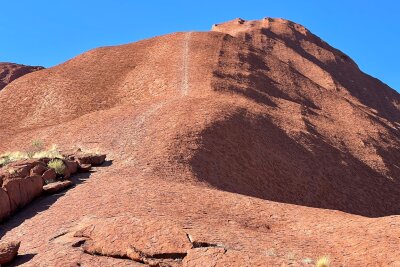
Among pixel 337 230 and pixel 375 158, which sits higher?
pixel 375 158

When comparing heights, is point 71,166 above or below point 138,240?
above

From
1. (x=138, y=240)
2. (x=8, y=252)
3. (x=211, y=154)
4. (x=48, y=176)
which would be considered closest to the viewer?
(x=138, y=240)

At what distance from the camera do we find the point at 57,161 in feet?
64.4

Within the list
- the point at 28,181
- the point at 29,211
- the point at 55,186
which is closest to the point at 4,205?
the point at 29,211

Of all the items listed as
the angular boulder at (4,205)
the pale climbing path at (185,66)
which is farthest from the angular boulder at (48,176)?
the pale climbing path at (185,66)

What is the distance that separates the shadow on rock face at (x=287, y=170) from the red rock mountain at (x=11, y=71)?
58.1 m

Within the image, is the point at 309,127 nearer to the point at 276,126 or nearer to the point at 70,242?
the point at 276,126

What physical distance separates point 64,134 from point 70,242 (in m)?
18.9

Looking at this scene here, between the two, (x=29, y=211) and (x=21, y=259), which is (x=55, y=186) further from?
(x=21, y=259)

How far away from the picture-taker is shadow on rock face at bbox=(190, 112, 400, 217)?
23109mm

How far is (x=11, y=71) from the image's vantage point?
260 feet

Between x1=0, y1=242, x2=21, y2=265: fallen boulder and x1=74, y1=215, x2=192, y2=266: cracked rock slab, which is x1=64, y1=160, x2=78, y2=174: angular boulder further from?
x1=0, y1=242, x2=21, y2=265: fallen boulder

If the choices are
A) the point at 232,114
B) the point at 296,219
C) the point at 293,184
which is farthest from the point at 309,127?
the point at 296,219

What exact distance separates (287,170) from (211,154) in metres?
5.17
